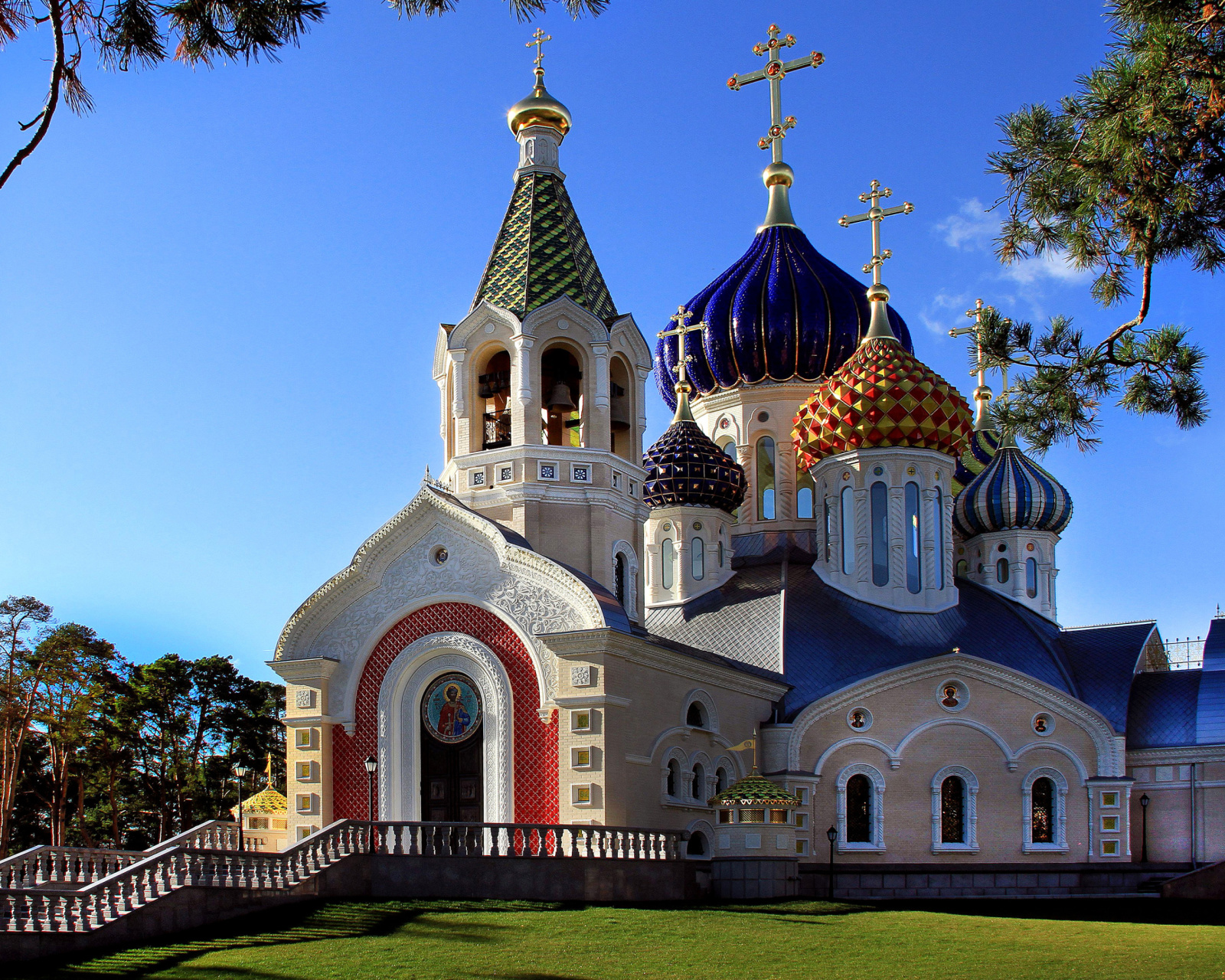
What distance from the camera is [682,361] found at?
29.2 metres

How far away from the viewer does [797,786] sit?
22.7 metres

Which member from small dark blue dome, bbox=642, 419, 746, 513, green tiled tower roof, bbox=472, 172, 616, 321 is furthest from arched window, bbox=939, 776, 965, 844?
green tiled tower roof, bbox=472, 172, 616, 321

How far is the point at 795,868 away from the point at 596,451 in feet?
24.7

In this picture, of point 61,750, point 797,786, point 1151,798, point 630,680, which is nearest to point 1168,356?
point 630,680

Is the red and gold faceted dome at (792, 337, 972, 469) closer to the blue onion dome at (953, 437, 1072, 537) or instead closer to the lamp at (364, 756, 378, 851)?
the blue onion dome at (953, 437, 1072, 537)

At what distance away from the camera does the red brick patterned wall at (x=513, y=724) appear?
19734 mm

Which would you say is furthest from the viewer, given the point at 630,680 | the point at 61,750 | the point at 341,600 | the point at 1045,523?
the point at 61,750

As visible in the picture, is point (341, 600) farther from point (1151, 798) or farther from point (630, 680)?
point (1151, 798)

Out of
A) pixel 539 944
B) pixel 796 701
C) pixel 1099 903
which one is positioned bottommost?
pixel 1099 903

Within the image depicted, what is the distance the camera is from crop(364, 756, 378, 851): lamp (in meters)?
17.1

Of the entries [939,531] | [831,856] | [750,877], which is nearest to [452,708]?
[750,877]

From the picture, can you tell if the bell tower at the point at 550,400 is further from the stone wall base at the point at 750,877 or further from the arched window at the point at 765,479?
the stone wall base at the point at 750,877

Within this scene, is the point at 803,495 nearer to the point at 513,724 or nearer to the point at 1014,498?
the point at 1014,498

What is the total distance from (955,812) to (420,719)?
9.04 m
